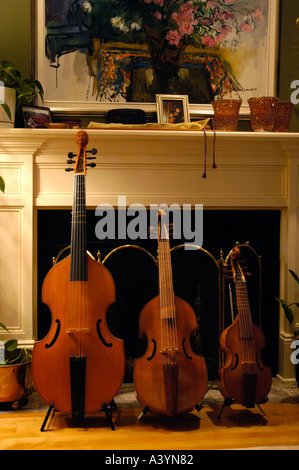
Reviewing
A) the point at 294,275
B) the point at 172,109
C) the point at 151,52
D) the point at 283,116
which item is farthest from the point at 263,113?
the point at 294,275

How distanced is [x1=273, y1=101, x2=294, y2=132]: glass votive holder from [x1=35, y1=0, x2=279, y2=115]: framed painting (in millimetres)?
257

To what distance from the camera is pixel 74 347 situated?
7.63 ft

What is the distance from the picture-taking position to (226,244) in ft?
10.1

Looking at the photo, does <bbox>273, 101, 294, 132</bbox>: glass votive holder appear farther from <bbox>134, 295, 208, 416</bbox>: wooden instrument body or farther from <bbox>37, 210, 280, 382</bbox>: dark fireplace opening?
<bbox>134, 295, 208, 416</bbox>: wooden instrument body

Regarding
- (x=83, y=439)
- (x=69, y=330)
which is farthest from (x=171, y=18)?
(x=83, y=439)

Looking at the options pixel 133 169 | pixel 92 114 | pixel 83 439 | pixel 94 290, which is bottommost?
pixel 83 439

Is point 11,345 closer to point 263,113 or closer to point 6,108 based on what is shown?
point 6,108

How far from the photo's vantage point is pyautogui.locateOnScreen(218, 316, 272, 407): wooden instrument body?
2482 millimetres

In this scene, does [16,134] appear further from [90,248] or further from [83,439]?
[83,439]

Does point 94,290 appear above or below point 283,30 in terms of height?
below

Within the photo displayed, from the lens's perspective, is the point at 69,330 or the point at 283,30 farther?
the point at 283,30

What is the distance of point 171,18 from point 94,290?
1.70 m

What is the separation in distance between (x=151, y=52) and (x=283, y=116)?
33.1 inches
